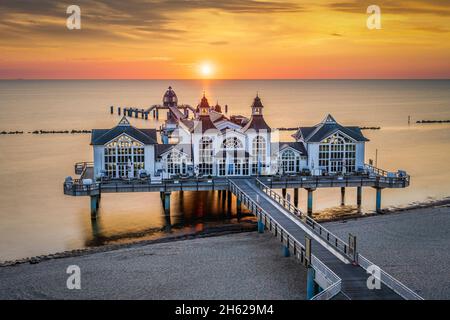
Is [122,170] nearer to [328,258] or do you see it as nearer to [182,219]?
[182,219]

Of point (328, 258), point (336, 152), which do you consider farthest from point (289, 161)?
point (328, 258)

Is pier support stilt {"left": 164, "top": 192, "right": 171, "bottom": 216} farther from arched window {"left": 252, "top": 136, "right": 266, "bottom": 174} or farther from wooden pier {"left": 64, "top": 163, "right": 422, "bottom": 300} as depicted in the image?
arched window {"left": 252, "top": 136, "right": 266, "bottom": 174}

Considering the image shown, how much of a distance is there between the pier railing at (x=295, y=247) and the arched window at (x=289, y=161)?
6.54m

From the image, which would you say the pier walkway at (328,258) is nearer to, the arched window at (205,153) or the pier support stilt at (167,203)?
the pier support stilt at (167,203)

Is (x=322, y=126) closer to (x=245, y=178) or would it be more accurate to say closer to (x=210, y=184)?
(x=245, y=178)

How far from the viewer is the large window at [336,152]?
161 feet

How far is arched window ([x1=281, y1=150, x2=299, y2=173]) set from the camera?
4888 centimetres

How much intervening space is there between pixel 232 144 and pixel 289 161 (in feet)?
17.1

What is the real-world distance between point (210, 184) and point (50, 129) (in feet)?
237

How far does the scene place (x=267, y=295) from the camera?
91.9 ft

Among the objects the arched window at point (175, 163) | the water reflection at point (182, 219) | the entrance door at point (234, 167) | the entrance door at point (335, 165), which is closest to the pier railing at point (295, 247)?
the water reflection at point (182, 219)

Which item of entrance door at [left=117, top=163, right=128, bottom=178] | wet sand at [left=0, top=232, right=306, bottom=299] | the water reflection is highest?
entrance door at [left=117, top=163, right=128, bottom=178]

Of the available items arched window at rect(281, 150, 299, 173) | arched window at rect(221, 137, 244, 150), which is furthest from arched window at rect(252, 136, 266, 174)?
arched window at rect(281, 150, 299, 173)

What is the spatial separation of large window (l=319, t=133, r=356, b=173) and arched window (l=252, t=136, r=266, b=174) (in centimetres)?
500
